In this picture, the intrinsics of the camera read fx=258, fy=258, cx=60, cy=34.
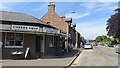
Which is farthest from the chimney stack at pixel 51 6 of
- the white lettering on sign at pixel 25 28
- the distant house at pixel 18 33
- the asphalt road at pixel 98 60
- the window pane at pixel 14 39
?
the window pane at pixel 14 39

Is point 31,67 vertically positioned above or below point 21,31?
below

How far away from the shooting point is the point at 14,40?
26.0 metres

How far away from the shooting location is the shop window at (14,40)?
25672mm

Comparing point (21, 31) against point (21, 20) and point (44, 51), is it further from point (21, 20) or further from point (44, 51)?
point (44, 51)

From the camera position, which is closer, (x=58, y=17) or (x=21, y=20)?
(x=21, y=20)

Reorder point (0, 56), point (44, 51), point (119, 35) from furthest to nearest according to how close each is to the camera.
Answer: point (119, 35), point (44, 51), point (0, 56)

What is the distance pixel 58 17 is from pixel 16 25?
119 ft

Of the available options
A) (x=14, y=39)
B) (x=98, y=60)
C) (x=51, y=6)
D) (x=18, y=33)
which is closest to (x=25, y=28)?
(x=18, y=33)

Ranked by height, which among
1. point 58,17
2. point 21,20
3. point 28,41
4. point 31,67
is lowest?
point 31,67

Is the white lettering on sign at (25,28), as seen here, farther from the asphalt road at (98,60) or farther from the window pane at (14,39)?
the asphalt road at (98,60)

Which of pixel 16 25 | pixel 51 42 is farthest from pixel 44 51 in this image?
pixel 16 25

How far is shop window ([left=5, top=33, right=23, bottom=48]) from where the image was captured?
2567 centimetres

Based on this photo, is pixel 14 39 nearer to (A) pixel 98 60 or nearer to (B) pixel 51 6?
(A) pixel 98 60

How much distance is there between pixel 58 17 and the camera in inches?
2413
